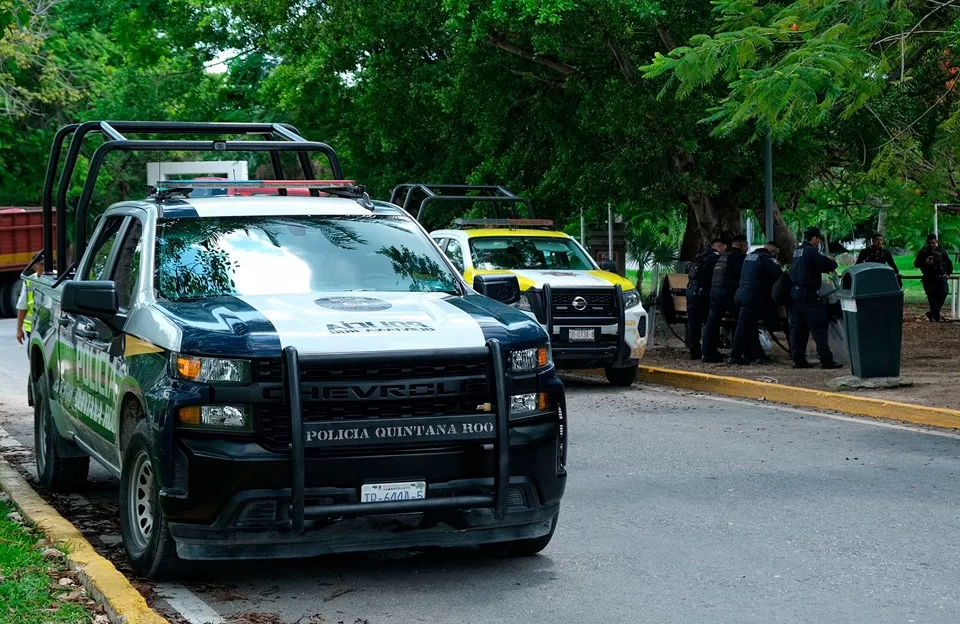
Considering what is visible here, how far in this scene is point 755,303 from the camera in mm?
17406

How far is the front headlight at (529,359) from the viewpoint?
6.57 m

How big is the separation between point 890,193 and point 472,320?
24.6 m

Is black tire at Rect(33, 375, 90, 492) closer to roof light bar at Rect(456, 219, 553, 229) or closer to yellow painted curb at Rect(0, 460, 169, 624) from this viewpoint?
yellow painted curb at Rect(0, 460, 169, 624)

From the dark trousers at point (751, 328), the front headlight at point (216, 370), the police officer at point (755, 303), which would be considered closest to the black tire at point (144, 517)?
the front headlight at point (216, 370)

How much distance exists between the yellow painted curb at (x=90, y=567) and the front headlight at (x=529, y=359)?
1.98 m

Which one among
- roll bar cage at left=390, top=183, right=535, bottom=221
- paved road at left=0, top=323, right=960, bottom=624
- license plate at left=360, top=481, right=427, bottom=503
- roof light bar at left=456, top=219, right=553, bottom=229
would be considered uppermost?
roll bar cage at left=390, top=183, right=535, bottom=221

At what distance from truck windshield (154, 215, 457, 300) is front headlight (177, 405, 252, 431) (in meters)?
1.07

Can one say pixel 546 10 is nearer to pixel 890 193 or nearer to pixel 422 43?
pixel 422 43

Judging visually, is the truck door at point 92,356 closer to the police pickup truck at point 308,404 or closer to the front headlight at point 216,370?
the police pickup truck at point 308,404

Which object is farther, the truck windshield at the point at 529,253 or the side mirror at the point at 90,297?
the truck windshield at the point at 529,253

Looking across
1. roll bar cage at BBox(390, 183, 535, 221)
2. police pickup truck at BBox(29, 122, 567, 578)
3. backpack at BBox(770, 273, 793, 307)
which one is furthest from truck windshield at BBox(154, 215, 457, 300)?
backpack at BBox(770, 273, 793, 307)

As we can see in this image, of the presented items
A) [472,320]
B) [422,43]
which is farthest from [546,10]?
[472,320]

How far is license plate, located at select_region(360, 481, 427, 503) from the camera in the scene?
20.5ft

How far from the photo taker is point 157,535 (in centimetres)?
650
